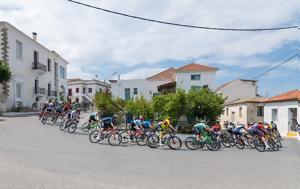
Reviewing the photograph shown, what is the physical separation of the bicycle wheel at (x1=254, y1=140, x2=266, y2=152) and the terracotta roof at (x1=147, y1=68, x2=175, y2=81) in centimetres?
3994

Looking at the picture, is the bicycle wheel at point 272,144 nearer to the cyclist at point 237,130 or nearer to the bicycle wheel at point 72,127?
the cyclist at point 237,130

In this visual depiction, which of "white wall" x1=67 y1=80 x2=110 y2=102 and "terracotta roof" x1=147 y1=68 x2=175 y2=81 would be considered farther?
"white wall" x1=67 y1=80 x2=110 y2=102

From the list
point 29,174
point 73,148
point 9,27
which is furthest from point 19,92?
point 29,174

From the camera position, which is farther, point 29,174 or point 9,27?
point 9,27

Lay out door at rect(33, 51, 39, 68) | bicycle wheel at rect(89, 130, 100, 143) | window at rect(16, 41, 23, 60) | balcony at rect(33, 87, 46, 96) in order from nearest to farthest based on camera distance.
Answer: bicycle wheel at rect(89, 130, 100, 143), window at rect(16, 41, 23, 60), door at rect(33, 51, 39, 68), balcony at rect(33, 87, 46, 96)

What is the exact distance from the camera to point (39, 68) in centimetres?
4194

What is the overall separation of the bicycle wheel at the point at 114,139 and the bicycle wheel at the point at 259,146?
6.80m

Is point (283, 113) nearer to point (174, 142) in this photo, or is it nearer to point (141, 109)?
point (141, 109)

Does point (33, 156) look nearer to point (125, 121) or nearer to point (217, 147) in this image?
point (217, 147)

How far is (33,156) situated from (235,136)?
10.7 m

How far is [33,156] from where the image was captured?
38.2ft

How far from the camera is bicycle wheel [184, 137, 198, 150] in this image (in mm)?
16859

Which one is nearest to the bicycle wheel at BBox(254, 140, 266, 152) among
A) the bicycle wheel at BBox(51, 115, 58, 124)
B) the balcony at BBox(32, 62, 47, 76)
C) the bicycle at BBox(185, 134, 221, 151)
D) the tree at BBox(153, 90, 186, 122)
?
the bicycle at BBox(185, 134, 221, 151)

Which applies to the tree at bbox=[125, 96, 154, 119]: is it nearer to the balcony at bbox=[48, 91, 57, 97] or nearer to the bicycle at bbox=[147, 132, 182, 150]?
the bicycle at bbox=[147, 132, 182, 150]
